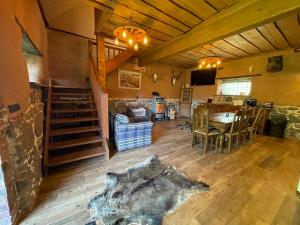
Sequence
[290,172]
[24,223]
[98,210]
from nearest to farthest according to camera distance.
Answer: [24,223] → [98,210] → [290,172]

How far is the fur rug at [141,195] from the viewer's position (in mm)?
1429

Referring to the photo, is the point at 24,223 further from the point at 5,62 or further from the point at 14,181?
the point at 5,62

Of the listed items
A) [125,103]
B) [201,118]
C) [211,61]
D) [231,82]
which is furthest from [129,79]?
[231,82]

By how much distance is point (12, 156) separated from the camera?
1341 millimetres

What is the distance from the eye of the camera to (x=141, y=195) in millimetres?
1718

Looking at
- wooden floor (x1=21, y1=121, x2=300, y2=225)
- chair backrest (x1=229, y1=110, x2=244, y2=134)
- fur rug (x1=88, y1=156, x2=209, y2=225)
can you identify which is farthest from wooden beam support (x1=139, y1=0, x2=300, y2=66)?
fur rug (x1=88, y1=156, x2=209, y2=225)

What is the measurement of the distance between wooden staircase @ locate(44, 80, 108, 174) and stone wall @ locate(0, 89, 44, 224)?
0.55 metres

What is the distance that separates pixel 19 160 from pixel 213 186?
7.80ft

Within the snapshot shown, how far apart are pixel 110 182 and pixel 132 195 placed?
436 millimetres

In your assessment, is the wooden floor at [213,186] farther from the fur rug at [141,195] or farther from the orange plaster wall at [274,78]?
the orange plaster wall at [274,78]

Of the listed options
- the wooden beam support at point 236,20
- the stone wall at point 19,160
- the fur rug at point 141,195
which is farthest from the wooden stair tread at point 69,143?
the wooden beam support at point 236,20

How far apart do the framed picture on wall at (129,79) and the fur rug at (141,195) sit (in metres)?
4.14

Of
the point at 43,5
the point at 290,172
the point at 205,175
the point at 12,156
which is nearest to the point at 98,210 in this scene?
the point at 12,156

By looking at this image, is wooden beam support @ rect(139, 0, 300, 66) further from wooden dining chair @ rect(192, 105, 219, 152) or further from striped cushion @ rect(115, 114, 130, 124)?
striped cushion @ rect(115, 114, 130, 124)
